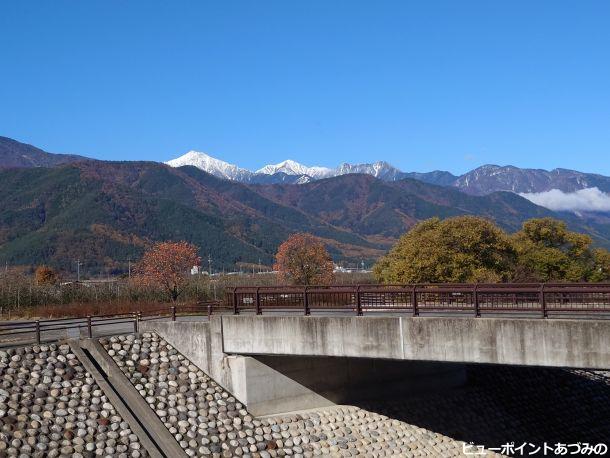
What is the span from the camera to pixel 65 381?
22.3m

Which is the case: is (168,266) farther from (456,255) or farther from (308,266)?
(456,255)

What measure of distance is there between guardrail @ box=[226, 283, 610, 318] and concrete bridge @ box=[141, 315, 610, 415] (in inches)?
30.2

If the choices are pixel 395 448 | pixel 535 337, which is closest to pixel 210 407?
pixel 395 448

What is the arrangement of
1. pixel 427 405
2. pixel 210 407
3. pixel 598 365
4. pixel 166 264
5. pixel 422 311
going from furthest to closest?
pixel 166 264 < pixel 427 405 < pixel 422 311 < pixel 210 407 < pixel 598 365

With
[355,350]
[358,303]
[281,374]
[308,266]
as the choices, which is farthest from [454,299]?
[308,266]

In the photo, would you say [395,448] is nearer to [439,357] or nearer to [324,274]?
[439,357]

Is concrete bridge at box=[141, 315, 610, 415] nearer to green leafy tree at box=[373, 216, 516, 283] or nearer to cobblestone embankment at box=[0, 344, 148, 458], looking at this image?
cobblestone embankment at box=[0, 344, 148, 458]

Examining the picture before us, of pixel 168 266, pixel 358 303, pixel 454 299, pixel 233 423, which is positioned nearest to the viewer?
pixel 233 423

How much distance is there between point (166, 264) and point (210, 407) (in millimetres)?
48308

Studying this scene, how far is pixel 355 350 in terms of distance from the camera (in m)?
23.3

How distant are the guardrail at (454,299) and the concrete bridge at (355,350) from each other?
2.52 ft

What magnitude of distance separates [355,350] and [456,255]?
25.2 m

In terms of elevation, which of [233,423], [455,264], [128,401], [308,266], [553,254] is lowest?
[233,423]

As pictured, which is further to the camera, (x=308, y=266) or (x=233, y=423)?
(x=308, y=266)
